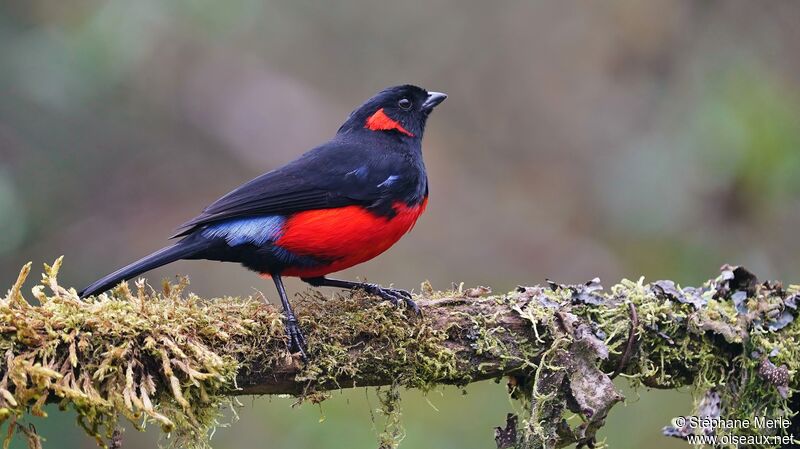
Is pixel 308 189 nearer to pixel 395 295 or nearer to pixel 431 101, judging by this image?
pixel 395 295

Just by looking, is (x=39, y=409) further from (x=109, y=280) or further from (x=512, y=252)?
(x=512, y=252)

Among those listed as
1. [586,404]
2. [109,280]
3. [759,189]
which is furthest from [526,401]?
[759,189]

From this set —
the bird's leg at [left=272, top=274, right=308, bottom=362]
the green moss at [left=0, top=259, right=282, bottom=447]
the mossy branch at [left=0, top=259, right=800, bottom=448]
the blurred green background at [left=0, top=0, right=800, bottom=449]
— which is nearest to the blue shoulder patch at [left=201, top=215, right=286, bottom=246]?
the mossy branch at [left=0, top=259, right=800, bottom=448]

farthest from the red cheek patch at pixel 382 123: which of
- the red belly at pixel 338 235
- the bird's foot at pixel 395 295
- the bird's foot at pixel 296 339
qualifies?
the bird's foot at pixel 296 339

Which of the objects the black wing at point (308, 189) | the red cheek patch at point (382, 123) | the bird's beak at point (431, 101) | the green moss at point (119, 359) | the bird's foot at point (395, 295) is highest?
the bird's beak at point (431, 101)

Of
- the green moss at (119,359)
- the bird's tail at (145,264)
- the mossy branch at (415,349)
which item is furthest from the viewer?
the bird's tail at (145,264)

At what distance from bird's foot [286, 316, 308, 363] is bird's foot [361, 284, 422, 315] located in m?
0.44

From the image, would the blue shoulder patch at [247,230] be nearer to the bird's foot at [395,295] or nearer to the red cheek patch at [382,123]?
the bird's foot at [395,295]

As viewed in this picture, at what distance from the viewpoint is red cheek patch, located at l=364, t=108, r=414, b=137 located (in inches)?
209

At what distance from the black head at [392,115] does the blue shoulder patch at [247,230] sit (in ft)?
4.00

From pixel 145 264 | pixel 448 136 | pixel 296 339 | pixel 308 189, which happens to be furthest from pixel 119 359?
pixel 448 136

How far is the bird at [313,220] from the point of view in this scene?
4188 millimetres

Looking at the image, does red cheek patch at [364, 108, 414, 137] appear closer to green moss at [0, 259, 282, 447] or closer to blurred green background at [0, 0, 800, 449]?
blurred green background at [0, 0, 800, 449]

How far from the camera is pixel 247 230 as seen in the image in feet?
13.9
